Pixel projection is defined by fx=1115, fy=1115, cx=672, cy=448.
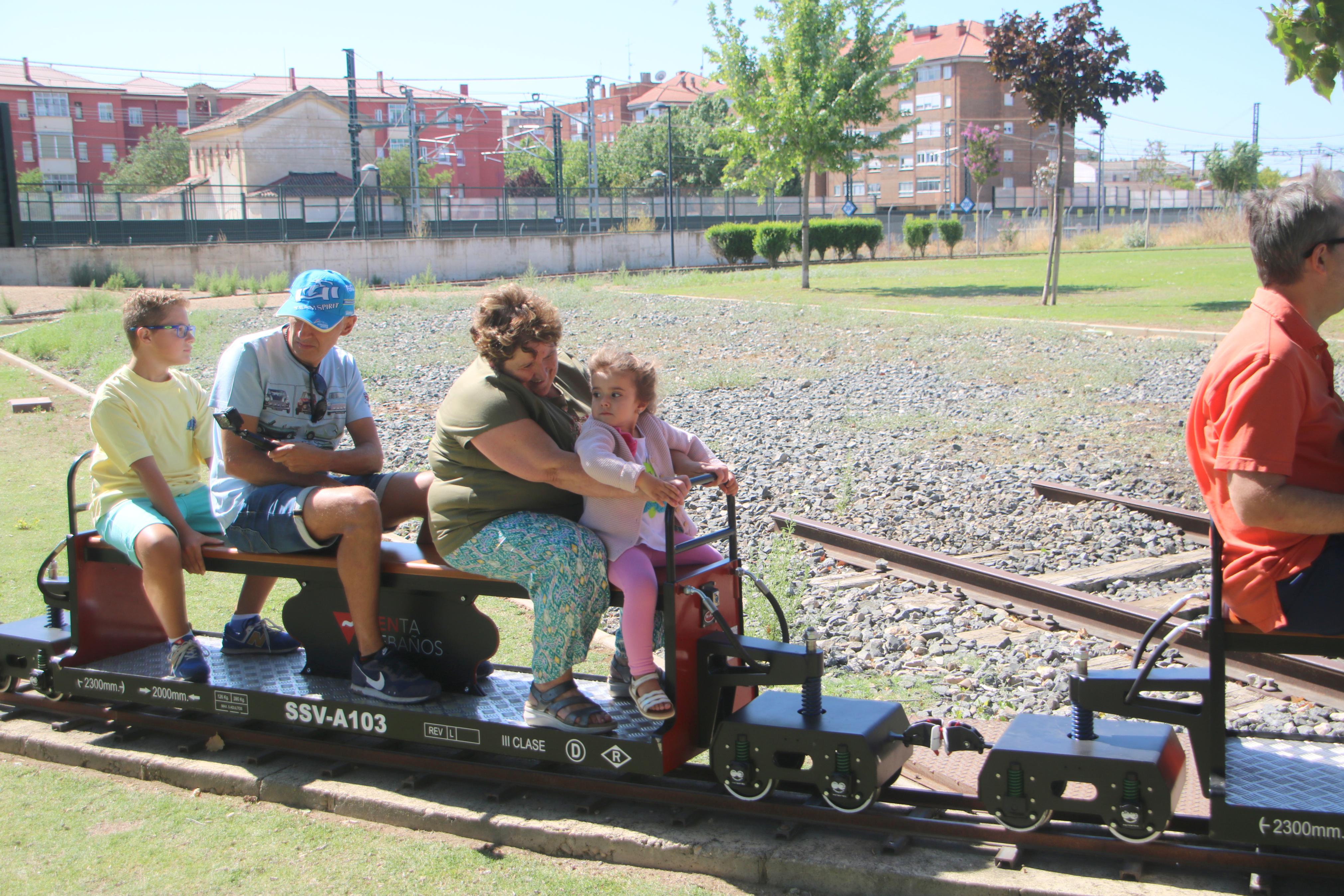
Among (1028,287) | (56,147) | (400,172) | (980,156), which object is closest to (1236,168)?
(980,156)

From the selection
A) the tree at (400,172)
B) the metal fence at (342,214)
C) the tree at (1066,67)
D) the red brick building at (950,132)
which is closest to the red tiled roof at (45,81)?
the tree at (400,172)

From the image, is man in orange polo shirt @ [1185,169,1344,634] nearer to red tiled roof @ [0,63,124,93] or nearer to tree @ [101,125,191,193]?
tree @ [101,125,191,193]

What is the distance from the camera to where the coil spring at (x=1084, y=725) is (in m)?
3.29

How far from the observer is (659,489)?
3.44 metres

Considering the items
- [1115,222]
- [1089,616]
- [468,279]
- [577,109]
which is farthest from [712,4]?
[577,109]

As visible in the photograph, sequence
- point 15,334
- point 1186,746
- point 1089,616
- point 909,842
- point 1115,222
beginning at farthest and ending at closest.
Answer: point 1115,222
point 15,334
point 1089,616
point 1186,746
point 909,842

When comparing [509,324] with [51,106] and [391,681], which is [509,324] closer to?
[391,681]

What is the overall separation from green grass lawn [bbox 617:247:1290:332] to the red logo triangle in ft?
49.1

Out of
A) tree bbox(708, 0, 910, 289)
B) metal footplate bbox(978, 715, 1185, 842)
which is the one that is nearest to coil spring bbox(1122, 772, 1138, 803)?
metal footplate bbox(978, 715, 1185, 842)

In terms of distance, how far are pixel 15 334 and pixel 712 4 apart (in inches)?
732

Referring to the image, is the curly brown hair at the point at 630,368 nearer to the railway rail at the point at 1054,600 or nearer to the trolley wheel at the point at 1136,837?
the trolley wheel at the point at 1136,837

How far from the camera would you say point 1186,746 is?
13.3ft

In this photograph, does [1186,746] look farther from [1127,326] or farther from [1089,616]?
[1127,326]

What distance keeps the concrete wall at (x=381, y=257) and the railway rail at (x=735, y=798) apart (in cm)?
3261
